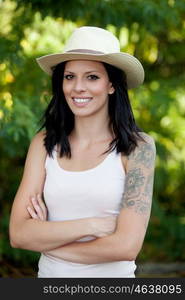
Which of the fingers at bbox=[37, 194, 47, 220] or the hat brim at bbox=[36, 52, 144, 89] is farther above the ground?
the hat brim at bbox=[36, 52, 144, 89]

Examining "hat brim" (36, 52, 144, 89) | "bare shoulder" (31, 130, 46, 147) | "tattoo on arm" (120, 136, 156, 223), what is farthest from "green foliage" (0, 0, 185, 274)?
"tattoo on arm" (120, 136, 156, 223)

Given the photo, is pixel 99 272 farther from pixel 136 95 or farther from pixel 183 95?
pixel 183 95

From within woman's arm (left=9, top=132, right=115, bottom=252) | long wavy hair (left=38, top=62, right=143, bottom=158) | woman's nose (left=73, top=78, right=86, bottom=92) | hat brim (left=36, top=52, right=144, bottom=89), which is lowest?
woman's arm (left=9, top=132, right=115, bottom=252)

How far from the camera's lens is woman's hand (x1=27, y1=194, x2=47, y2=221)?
3432 mm

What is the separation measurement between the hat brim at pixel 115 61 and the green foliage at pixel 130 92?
1.14 meters

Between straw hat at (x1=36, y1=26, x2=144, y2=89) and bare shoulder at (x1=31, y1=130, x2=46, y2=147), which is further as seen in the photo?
bare shoulder at (x1=31, y1=130, x2=46, y2=147)

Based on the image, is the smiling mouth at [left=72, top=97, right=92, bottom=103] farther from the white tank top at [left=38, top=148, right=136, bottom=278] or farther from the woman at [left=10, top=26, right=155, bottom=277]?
the white tank top at [left=38, top=148, right=136, bottom=278]

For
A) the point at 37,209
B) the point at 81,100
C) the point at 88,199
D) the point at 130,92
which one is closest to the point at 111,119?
the point at 81,100

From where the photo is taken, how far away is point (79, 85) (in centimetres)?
338

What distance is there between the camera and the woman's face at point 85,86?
339 cm

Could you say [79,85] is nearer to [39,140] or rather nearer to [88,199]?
[39,140]

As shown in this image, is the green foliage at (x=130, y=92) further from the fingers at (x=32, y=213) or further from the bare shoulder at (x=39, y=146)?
the fingers at (x=32, y=213)

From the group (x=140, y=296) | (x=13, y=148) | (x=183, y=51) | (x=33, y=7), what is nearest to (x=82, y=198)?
(x=140, y=296)

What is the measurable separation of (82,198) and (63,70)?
2.37 ft
